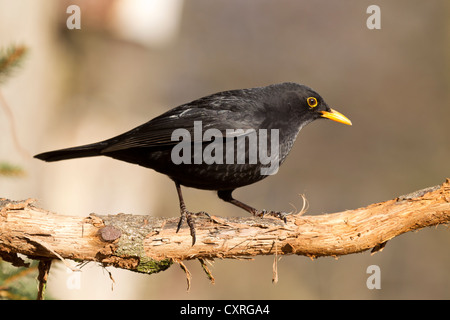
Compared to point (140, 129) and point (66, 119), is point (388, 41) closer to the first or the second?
point (66, 119)

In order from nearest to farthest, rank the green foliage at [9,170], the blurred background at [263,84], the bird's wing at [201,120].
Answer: the green foliage at [9,170] < the bird's wing at [201,120] < the blurred background at [263,84]

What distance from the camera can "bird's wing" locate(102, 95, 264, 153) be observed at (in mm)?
4113

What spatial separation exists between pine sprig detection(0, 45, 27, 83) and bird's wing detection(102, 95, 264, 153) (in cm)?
110

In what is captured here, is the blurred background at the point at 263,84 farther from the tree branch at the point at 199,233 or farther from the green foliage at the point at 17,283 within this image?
the tree branch at the point at 199,233

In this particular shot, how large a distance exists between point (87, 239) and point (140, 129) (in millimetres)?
→ 1180

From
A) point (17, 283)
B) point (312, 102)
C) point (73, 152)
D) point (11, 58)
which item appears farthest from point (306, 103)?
point (17, 283)

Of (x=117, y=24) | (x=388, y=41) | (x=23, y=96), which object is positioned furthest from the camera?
(x=388, y=41)

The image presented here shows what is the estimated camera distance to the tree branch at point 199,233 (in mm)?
3398

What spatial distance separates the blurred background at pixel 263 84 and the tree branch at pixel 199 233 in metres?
3.35

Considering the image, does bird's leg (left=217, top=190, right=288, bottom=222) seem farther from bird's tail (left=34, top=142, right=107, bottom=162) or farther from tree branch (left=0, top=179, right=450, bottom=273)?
bird's tail (left=34, top=142, right=107, bottom=162)

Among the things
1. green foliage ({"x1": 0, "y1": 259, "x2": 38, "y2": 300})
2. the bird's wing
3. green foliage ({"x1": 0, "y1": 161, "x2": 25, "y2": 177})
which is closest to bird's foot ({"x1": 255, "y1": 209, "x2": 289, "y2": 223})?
the bird's wing

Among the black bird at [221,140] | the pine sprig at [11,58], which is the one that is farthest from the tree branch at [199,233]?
the pine sprig at [11,58]

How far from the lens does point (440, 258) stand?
910 centimetres

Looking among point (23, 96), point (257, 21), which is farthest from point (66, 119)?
point (257, 21)
